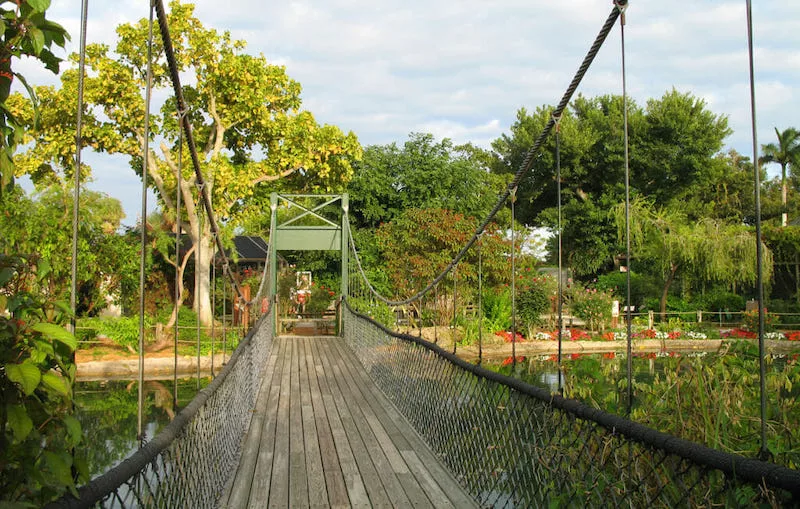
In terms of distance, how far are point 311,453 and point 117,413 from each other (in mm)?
5106

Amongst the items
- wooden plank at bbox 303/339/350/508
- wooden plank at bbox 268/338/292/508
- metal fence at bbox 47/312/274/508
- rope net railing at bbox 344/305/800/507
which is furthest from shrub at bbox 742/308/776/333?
metal fence at bbox 47/312/274/508

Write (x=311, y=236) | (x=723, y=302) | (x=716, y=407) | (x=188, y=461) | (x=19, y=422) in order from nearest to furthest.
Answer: (x=19, y=422)
(x=188, y=461)
(x=716, y=407)
(x=311, y=236)
(x=723, y=302)

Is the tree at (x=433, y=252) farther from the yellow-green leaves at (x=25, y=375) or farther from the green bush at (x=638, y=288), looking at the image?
the yellow-green leaves at (x=25, y=375)

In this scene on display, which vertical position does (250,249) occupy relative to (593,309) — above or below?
above

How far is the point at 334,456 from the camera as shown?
12.8 feet

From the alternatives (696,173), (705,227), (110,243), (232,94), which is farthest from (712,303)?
(110,243)

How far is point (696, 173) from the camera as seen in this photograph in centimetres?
2423

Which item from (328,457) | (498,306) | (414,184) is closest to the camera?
(328,457)

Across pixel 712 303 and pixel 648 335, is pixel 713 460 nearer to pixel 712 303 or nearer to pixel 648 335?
pixel 648 335

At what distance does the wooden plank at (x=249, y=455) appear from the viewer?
312 centimetres

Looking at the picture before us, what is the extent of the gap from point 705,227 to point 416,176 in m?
6.71

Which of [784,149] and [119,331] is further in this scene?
[784,149]

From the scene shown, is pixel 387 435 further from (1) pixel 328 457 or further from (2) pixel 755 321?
(2) pixel 755 321

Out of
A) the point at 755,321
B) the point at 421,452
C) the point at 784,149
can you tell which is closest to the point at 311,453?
the point at 421,452
